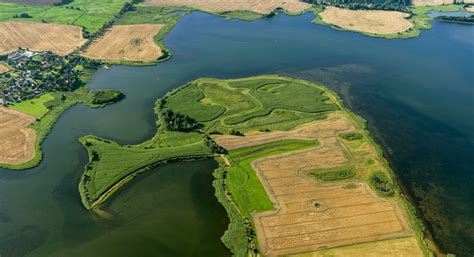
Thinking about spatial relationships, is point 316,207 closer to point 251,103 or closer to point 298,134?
point 298,134

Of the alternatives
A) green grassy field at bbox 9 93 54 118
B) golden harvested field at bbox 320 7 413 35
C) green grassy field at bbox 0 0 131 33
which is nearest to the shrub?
green grassy field at bbox 9 93 54 118

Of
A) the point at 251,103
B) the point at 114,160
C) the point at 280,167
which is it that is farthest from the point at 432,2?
the point at 114,160

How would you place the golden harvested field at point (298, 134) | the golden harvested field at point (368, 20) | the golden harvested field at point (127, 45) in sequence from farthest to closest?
the golden harvested field at point (368, 20)
the golden harvested field at point (127, 45)
the golden harvested field at point (298, 134)

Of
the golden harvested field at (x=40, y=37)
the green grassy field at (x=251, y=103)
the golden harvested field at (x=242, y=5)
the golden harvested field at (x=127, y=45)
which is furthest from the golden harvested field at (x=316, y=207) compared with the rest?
the golden harvested field at (x=242, y=5)

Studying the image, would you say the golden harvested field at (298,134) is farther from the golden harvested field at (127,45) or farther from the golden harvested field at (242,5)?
the golden harvested field at (242,5)

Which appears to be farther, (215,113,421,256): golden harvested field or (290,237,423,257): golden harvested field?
(215,113,421,256): golden harvested field

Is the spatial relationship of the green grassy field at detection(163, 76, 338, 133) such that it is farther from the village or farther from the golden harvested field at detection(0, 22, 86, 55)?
the golden harvested field at detection(0, 22, 86, 55)

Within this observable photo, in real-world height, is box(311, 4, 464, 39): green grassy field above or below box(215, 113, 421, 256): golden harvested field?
above
